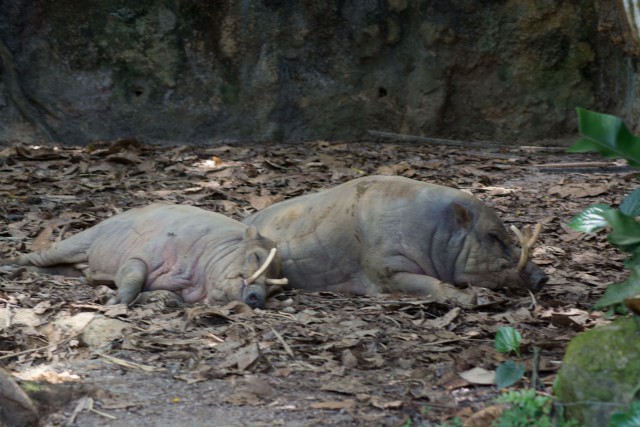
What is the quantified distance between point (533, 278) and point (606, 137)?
6.91 ft

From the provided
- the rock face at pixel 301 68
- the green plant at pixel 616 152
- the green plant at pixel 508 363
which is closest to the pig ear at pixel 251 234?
the green plant at pixel 508 363

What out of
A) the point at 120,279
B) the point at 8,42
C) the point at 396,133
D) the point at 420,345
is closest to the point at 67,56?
the point at 8,42

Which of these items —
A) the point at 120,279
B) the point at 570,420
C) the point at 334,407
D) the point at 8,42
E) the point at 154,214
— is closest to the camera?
the point at 570,420

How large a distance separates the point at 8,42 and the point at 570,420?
8.50 meters

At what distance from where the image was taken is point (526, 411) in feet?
11.6

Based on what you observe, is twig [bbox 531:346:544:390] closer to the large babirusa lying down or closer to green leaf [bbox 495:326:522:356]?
green leaf [bbox 495:326:522:356]

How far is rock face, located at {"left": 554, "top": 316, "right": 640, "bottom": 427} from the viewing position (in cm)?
333

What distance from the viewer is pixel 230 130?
10773 mm

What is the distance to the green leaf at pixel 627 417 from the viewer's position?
308 cm

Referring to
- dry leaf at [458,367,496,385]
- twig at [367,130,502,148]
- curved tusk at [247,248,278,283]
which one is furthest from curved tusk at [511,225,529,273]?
twig at [367,130,502,148]

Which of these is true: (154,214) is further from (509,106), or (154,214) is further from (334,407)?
(509,106)

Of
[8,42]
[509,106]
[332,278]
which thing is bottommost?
[332,278]

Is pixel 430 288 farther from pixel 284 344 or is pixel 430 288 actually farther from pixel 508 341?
pixel 508 341

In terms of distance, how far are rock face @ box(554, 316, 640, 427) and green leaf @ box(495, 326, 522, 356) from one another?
0.79 metres
